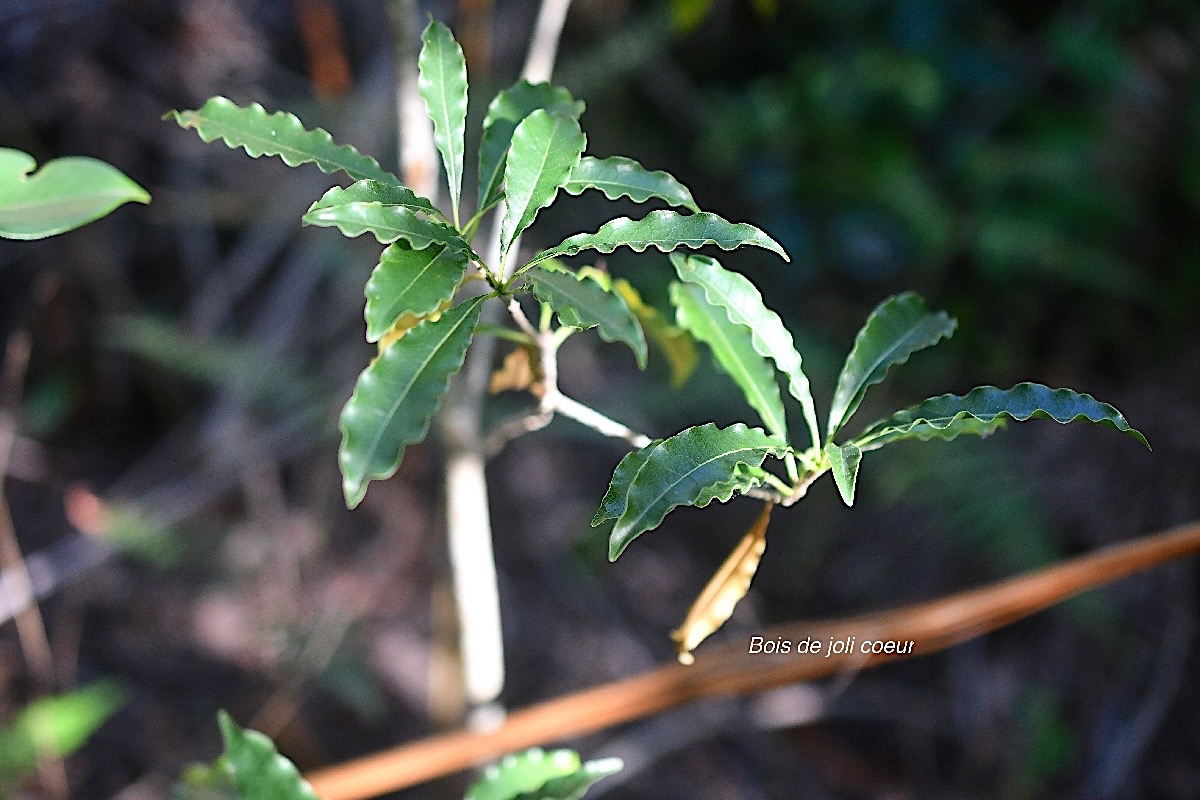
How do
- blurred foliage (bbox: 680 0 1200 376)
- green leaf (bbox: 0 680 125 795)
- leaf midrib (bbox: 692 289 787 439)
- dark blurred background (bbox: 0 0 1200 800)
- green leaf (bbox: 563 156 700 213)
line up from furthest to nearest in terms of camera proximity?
blurred foliage (bbox: 680 0 1200 376)
dark blurred background (bbox: 0 0 1200 800)
green leaf (bbox: 0 680 125 795)
leaf midrib (bbox: 692 289 787 439)
green leaf (bbox: 563 156 700 213)

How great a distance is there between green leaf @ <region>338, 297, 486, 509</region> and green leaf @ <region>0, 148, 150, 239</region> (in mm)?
160

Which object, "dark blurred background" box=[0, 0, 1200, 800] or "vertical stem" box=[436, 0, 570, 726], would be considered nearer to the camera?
"vertical stem" box=[436, 0, 570, 726]

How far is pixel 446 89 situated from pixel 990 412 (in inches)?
15.5

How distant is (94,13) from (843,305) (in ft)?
6.12

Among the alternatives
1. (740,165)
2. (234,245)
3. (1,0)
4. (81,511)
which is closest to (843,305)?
(740,165)

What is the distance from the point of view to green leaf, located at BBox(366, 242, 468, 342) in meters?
0.48

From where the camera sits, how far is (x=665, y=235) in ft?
1.65

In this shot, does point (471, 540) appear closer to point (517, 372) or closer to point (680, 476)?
point (517, 372)

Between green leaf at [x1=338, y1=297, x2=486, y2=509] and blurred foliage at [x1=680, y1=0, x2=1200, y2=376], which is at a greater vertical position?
blurred foliage at [x1=680, y1=0, x2=1200, y2=376]

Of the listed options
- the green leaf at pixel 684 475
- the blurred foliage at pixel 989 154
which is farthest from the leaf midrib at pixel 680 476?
the blurred foliage at pixel 989 154

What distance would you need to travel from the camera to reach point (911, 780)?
71.7 inches

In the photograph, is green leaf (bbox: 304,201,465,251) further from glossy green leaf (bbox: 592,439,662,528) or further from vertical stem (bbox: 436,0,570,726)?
vertical stem (bbox: 436,0,570,726)

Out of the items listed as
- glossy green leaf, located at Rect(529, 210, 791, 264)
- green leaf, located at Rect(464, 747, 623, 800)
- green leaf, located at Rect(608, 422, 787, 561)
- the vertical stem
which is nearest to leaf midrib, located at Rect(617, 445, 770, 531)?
green leaf, located at Rect(608, 422, 787, 561)

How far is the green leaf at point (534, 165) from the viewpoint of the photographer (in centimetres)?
52
